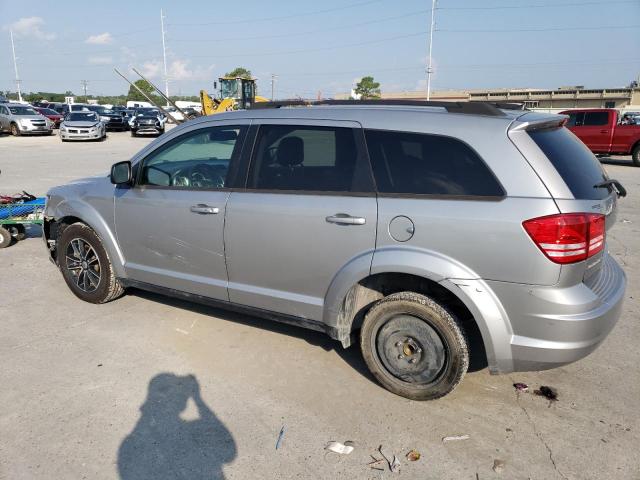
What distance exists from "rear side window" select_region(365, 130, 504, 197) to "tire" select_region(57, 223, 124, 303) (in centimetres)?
277

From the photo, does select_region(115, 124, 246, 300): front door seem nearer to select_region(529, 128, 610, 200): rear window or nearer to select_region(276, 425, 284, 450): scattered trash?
select_region(276, 425, 284, 450): scattered trash

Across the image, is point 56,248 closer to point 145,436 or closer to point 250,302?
point 250,302

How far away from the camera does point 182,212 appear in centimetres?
389

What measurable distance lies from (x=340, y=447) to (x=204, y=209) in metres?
1.96

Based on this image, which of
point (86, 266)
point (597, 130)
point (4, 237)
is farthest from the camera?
point (597, 130)

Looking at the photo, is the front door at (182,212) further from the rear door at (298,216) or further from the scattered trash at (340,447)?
the scattered trash at (340,447)

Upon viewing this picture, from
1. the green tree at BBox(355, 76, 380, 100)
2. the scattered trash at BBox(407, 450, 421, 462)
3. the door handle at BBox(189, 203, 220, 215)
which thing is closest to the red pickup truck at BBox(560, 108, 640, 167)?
the door handle at BBox(189, 203, 220, 215)

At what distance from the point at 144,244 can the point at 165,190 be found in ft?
1.70

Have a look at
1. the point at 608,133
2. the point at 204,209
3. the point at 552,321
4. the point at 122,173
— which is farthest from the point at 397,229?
the point at 608,133

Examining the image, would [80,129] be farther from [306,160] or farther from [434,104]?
[434,104]

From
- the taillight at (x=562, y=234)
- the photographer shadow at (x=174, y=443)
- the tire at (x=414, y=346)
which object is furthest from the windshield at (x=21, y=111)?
the taillight at (x=562, y=234)

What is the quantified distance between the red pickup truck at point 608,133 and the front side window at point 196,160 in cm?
1587

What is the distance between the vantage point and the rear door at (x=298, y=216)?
3.24 metres

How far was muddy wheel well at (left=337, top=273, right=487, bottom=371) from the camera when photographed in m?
3.20
